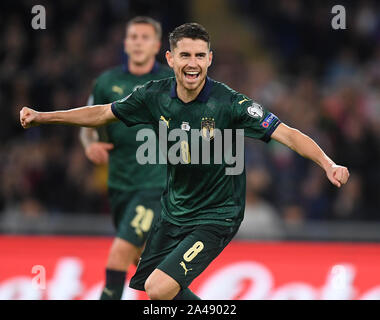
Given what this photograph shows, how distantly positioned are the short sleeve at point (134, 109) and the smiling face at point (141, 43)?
1228 mm

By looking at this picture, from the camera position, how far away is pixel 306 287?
22.7 ft

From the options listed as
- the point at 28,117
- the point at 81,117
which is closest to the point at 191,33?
the point at 81,117

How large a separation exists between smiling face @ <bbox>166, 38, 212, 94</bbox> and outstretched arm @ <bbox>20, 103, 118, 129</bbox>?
23.9 inches

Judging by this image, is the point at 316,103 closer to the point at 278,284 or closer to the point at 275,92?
the point at 275,92

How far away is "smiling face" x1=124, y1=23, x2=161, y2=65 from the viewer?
244 inches

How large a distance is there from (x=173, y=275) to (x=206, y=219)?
1.37 feet

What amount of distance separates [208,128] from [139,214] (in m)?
1.48

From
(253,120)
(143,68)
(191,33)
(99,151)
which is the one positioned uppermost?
(191,33)

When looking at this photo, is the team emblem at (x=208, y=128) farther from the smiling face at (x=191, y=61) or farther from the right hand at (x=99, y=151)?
the right hand at (x=99, y=151)

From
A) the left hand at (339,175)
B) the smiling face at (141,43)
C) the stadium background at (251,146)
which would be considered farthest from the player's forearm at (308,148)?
the stadium background at (251,146)

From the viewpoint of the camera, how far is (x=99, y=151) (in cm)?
616

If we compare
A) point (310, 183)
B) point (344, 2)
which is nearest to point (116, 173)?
point (310, 183)

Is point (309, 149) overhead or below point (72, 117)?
below

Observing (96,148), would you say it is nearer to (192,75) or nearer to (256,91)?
(192,75)
